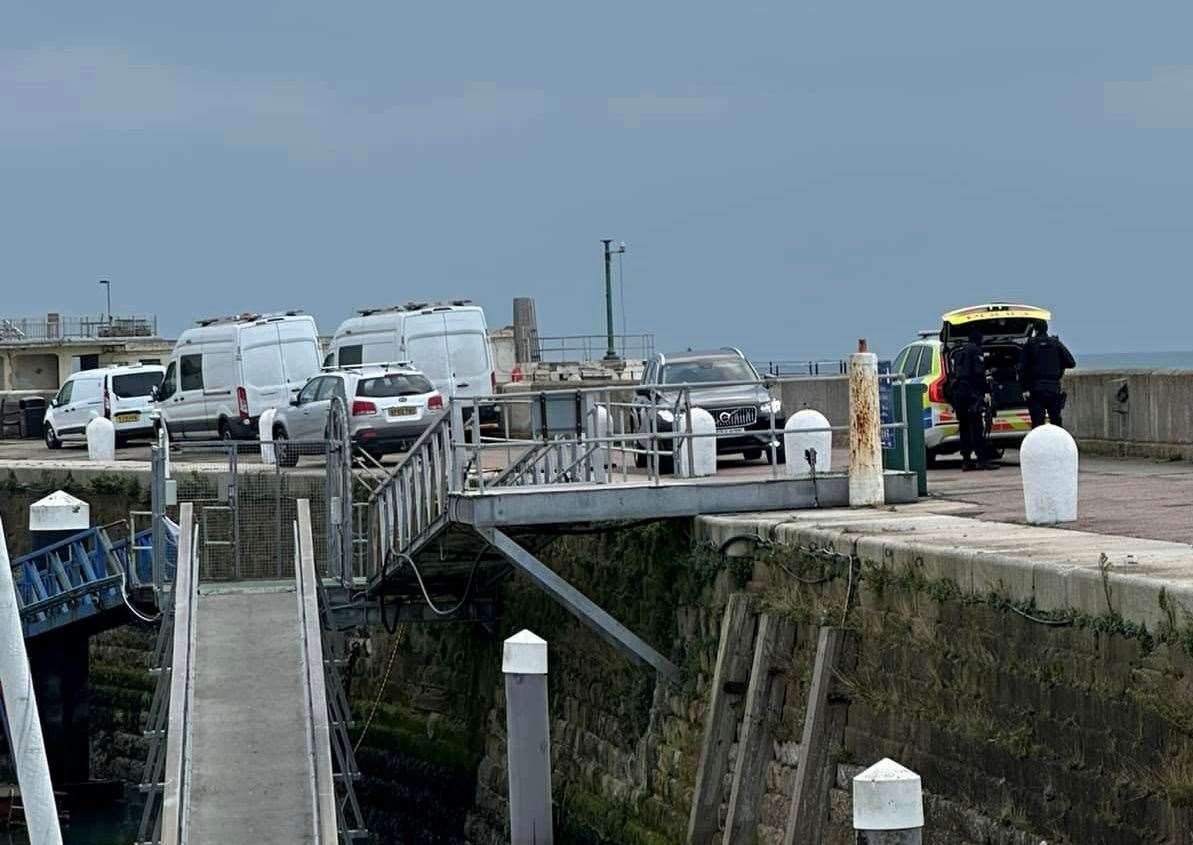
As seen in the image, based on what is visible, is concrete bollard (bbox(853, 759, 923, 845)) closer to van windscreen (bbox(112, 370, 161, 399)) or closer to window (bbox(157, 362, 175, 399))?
window (bbox(157, 362, 175, 399))

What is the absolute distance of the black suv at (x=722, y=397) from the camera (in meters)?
25.8

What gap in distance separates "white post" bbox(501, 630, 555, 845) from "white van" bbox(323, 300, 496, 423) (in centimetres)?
2240

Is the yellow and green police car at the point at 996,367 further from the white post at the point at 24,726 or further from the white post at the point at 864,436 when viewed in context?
the white post at the point at 24,726

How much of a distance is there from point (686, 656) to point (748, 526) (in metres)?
1.51

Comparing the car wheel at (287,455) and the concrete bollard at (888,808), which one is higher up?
the car wheel at (287,455)

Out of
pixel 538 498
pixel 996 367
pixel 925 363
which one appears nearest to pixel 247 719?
pixel 538 498

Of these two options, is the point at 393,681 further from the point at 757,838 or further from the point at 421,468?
the point at 757,838

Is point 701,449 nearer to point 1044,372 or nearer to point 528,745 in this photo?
point 1044,372

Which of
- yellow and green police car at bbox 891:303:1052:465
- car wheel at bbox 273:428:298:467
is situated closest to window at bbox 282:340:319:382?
car wheel at bbox 273:428:298:467

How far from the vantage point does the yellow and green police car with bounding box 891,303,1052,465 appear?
26188mm

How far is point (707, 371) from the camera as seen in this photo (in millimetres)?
29203

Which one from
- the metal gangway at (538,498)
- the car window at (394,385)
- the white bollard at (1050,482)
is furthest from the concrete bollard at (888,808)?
the car window at (394,385)

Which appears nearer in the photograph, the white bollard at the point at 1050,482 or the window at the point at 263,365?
the white bollard at the point at 1050,482

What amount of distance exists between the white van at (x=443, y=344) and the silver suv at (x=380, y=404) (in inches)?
156
